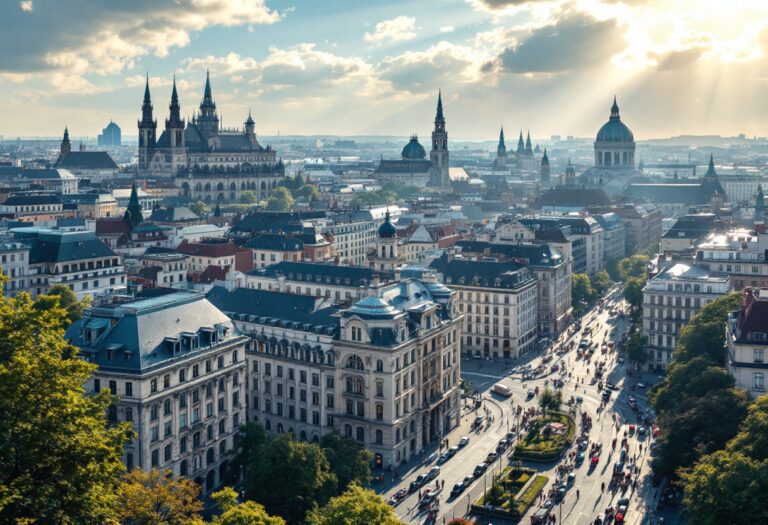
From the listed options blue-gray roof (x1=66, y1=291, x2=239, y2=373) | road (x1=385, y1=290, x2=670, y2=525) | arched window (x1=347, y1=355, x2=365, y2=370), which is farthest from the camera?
arched window (x1=347, y1=355, x2=365, y2=370)

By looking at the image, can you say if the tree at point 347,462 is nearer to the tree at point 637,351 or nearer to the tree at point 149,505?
the tree at point 149,505

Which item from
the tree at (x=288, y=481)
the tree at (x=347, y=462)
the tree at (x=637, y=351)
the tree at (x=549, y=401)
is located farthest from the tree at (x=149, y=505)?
the tree at (x=637, y=351)

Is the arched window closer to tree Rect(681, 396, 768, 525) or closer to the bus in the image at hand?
the bus

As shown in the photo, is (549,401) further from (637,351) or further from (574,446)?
(637,351)

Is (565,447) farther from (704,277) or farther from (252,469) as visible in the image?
(704,277)

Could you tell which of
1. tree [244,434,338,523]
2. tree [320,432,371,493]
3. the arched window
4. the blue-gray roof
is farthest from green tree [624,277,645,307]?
tree [244,434,338,523]

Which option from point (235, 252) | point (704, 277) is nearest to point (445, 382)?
point (704, 277)

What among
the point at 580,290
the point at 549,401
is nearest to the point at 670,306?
the point at 549,401
